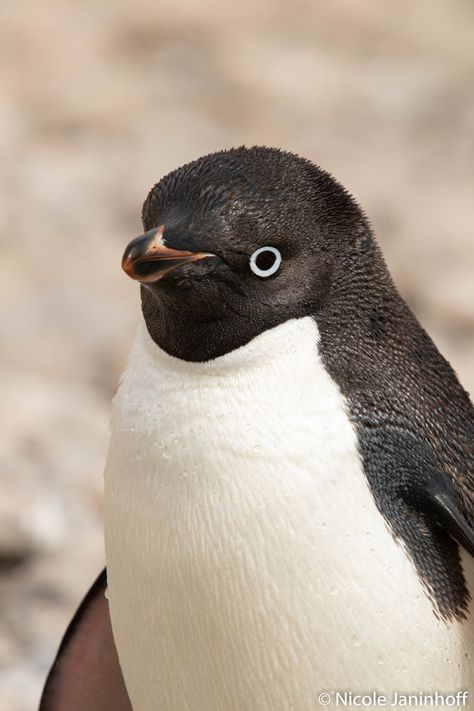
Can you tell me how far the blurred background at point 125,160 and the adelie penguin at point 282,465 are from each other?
642 millimetres

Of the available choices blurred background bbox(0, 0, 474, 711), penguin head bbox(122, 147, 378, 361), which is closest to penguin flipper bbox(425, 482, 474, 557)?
penguin head bbox(122, 147, 378, 361)

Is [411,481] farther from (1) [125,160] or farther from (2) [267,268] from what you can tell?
(1) [125,160]

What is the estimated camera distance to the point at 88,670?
97 centimetres

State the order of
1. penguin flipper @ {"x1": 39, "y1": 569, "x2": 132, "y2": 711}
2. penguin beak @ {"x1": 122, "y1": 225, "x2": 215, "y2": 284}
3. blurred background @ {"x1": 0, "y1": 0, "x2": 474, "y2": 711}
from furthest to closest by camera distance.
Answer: blurred background @ {"x1": 0, "y1": 0, "x2": 474, "y2": 711} < penguin flipper @ {"x1": 39, "y1": 569, "x2": 132, "y2": 711} < penguin beak @ {"x1": 122, "y1": 225, "x2": 215, "y2": 284}

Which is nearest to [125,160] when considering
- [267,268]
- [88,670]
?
[88,670]

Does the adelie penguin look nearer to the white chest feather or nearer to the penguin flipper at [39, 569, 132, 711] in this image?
the white chest feather

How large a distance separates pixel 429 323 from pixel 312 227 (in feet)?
3.67

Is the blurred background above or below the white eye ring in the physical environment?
above

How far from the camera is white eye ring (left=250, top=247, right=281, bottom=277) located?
2.43ft

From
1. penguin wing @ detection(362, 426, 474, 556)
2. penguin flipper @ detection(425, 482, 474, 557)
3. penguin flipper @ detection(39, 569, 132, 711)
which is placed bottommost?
penguin flipper @ detection(425, 482, 474, 557)

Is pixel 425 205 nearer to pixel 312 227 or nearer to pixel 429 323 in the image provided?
pixel 429 323

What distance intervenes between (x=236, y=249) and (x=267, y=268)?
29 millimetres

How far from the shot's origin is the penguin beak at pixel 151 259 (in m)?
0.71

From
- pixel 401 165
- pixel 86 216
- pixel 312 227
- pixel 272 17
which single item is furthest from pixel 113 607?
pixel 272 17
